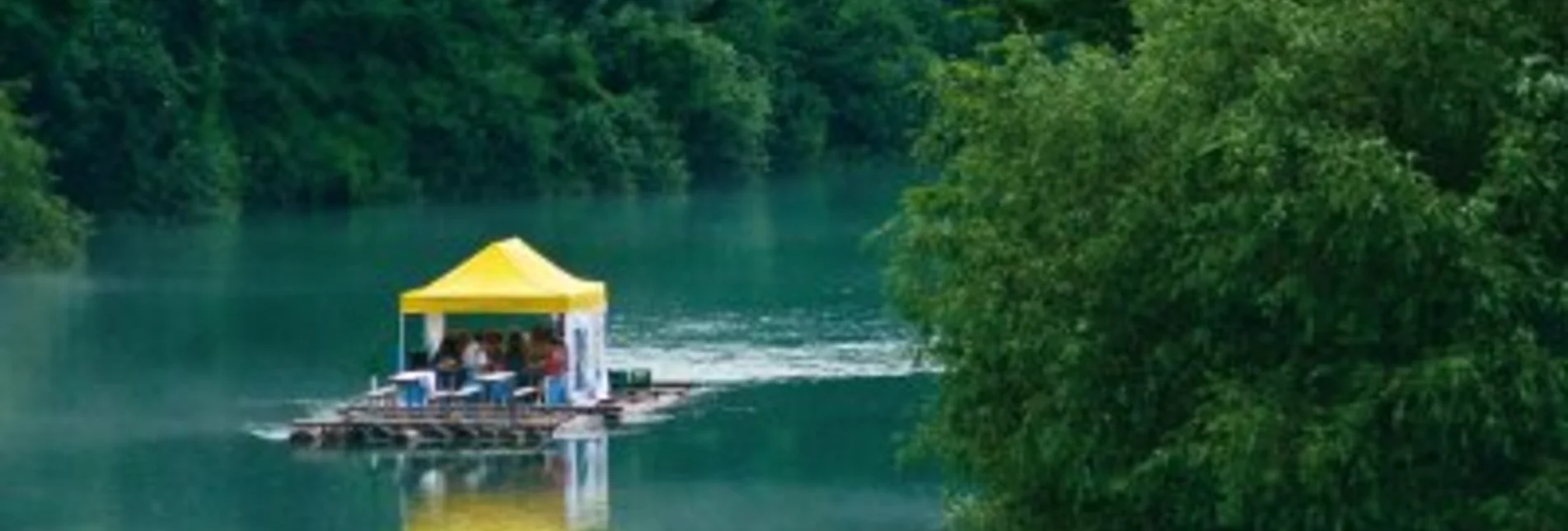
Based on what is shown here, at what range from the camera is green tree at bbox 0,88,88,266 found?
74.7m

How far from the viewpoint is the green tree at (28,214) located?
74.7 meters

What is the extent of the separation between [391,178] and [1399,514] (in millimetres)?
79483

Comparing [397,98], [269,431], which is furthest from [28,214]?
[269,431]

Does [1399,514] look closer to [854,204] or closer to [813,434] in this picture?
[813,434]

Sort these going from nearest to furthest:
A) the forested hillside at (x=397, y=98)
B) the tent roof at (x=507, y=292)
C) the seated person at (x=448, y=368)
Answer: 1. the seated person at (x=448, y=368)
2. the tent roof at (x=507, y=292)
3. the forested hillside at (x=397, y=98)

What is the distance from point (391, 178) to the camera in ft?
325

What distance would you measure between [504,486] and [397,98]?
61.1m

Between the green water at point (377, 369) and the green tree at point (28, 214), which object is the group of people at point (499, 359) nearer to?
the green water at point (377, 369)

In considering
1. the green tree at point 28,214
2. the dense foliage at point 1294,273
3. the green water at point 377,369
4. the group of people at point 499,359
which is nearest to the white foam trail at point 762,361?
the green water at point 377,369

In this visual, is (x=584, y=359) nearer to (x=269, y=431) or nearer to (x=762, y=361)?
(x=269, y=431)

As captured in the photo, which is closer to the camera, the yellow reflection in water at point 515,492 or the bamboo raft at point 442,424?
the yellow reflection in water at point 515,492

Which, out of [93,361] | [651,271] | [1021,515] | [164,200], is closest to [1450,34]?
[1021,515]

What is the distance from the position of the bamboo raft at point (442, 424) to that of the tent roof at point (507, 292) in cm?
136

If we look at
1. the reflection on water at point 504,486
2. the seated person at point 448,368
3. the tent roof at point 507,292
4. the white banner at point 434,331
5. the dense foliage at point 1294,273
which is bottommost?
the reflection on water at point 504,486
